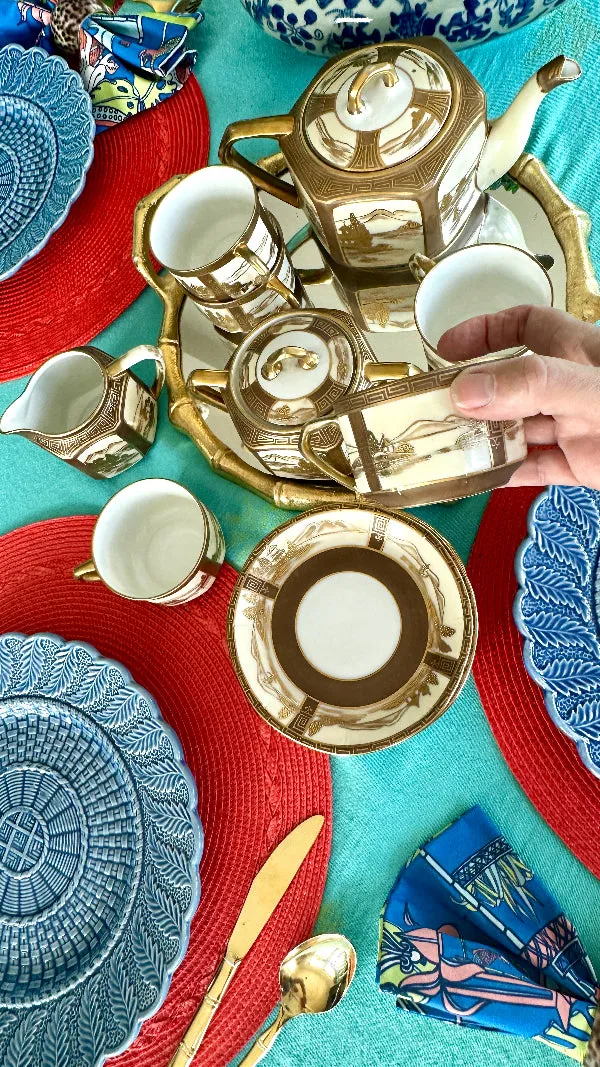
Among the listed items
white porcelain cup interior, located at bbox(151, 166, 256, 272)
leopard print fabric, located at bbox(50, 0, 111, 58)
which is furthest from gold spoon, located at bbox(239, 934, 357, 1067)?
leopard print fabric, located at bbox(50, 0, 111, 58)

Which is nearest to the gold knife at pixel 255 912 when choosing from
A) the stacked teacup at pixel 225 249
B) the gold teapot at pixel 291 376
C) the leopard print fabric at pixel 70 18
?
the gold teapot at pixel 291 376

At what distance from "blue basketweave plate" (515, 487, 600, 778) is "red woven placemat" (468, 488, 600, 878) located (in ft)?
0.11

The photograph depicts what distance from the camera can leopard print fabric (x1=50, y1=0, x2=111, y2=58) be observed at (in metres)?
0.65

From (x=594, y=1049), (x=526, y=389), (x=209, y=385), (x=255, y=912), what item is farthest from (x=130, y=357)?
(x=594, y=1049)

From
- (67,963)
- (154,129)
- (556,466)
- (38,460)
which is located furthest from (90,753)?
(154,129)

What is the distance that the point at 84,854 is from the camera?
0.48 meters

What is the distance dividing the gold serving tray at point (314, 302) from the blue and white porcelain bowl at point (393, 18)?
9 centimetres

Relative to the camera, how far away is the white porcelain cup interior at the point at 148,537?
51cm

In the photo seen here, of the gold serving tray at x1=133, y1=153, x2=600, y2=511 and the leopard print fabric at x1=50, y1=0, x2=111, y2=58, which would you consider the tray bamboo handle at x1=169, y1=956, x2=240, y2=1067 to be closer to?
the gold serving tray at x1=133, y1=153, x2=600, y2=511

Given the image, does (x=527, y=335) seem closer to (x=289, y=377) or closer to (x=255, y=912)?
(x=289, y=377)

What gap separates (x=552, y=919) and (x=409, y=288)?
41cm

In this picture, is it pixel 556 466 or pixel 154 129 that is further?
pixel 154 129

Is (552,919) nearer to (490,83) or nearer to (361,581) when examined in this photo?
(361,581)

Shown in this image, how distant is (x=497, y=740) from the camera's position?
1.55ft
